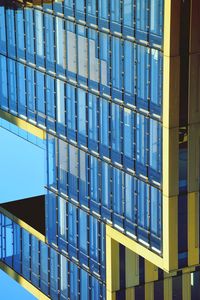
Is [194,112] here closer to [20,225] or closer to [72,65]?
[72,65]

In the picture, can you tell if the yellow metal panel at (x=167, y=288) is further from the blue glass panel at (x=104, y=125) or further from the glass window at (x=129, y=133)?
the glass window at (x=129, y=133)

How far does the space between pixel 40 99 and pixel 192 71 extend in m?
16.9

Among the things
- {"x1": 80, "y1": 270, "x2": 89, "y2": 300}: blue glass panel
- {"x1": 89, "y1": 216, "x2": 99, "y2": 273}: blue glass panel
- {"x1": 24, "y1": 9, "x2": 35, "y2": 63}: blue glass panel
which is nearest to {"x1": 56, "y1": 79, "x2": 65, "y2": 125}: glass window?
{"x1": 24, "y1": 9, "x2": 35, "y2": 63}: blue glass panel

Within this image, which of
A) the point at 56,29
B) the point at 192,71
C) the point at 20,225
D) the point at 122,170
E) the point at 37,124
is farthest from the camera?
the point at 20,225

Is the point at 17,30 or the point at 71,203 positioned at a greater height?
the point at 17,30

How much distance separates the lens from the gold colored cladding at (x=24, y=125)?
2938 inches

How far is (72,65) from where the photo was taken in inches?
2714

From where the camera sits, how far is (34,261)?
264 ft

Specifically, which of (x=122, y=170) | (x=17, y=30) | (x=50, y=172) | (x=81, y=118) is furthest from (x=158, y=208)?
(x=17, y=30)

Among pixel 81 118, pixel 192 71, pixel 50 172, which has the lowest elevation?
pixel 50 172

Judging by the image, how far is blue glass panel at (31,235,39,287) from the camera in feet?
261

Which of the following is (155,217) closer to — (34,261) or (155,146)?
(155,146)

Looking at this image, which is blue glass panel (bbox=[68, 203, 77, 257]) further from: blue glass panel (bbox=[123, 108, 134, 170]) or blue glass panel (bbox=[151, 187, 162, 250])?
blue glass panel (bbox=[151, 187, 162, 250])

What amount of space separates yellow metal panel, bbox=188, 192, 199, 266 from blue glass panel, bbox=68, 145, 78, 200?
9.79 metres
